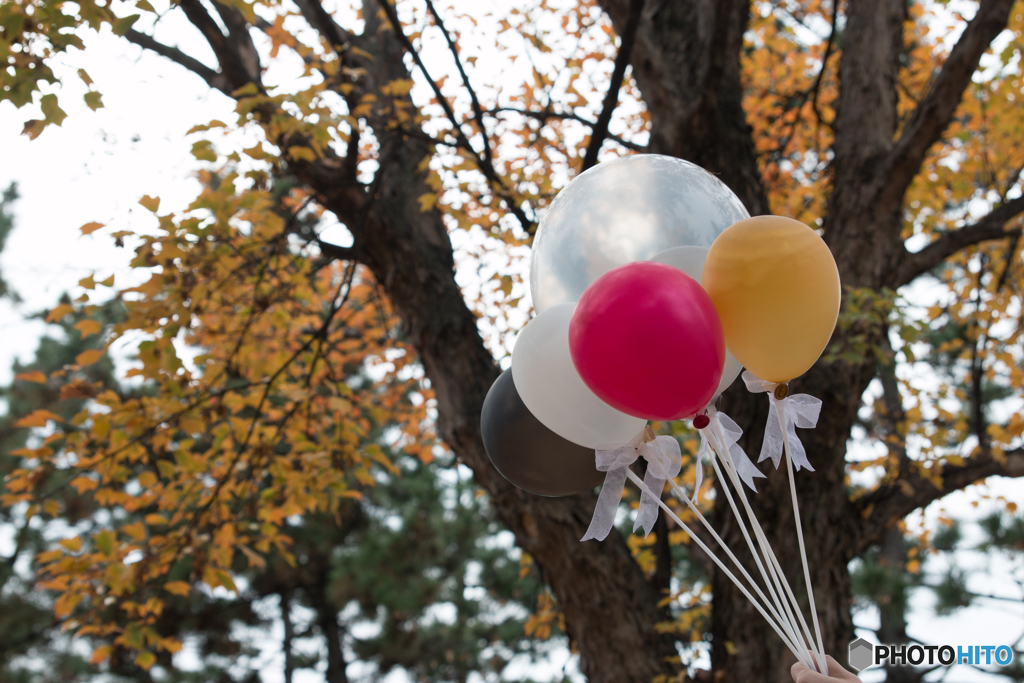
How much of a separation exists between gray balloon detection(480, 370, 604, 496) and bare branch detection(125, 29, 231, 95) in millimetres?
2419

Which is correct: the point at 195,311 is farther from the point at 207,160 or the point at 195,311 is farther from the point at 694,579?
the point at 694,579

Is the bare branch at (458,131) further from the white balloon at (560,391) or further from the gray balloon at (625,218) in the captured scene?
the white balloon at (560,391)

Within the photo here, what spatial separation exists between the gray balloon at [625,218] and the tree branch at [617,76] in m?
1.13

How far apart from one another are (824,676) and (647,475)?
479mm

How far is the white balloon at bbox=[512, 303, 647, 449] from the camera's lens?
1.31 meters

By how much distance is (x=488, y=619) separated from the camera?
902cm

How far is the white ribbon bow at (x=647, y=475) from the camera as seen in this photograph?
1390 mm

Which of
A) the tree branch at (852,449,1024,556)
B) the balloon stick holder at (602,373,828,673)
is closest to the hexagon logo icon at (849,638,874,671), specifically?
the tree branch at (852,449,1024,556)

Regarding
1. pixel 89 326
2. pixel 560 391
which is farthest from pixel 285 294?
pixel 560 391

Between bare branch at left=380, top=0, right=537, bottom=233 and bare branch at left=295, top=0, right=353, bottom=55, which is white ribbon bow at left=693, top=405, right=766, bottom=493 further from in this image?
bare branch at left=295, top=0, right=353, bottom=55

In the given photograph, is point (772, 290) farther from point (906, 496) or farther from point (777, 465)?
point (906, 496)

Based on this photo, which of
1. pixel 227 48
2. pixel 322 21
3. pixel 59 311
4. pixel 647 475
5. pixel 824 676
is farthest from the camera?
pixel 322 21

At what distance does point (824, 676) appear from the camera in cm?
121

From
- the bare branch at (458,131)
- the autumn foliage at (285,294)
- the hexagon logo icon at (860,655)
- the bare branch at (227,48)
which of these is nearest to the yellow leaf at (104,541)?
the autumn foliage at (285,294)
